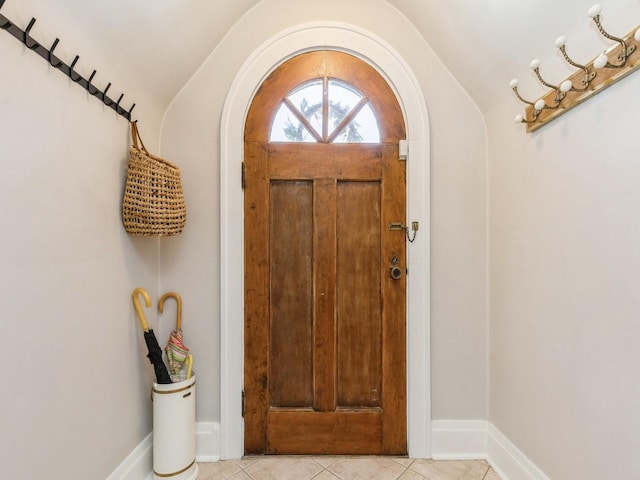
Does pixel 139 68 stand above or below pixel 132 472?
above

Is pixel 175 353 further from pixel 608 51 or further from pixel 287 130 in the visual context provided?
pixel 608 51

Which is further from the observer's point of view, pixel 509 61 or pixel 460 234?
pixel 460 234

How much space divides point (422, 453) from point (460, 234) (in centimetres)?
113

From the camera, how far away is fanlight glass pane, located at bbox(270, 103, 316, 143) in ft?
5.46

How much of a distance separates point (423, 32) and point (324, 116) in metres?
0.68

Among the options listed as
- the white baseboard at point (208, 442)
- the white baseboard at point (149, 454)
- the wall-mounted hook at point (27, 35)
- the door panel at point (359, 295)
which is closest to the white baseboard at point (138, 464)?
the white baseboard at point (149, 454)

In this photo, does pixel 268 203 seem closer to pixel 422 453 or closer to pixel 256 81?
pixel 256 81

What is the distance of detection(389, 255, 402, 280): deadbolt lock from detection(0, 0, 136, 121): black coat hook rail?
55.0 inches

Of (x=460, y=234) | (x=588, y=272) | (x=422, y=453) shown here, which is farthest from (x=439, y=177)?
(x=422, y=453)

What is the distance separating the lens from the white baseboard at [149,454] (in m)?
1.28

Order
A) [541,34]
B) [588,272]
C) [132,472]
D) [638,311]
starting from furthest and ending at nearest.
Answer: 1. [132,472]
2. [541,34]
3. [588,272]
4. [638,311]

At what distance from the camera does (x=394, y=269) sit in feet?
5.32

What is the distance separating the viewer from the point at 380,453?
159 centimetres

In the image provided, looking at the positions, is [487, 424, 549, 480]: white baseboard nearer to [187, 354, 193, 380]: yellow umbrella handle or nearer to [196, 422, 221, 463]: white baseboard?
[196, 422, 221, 463]: white baseboard
